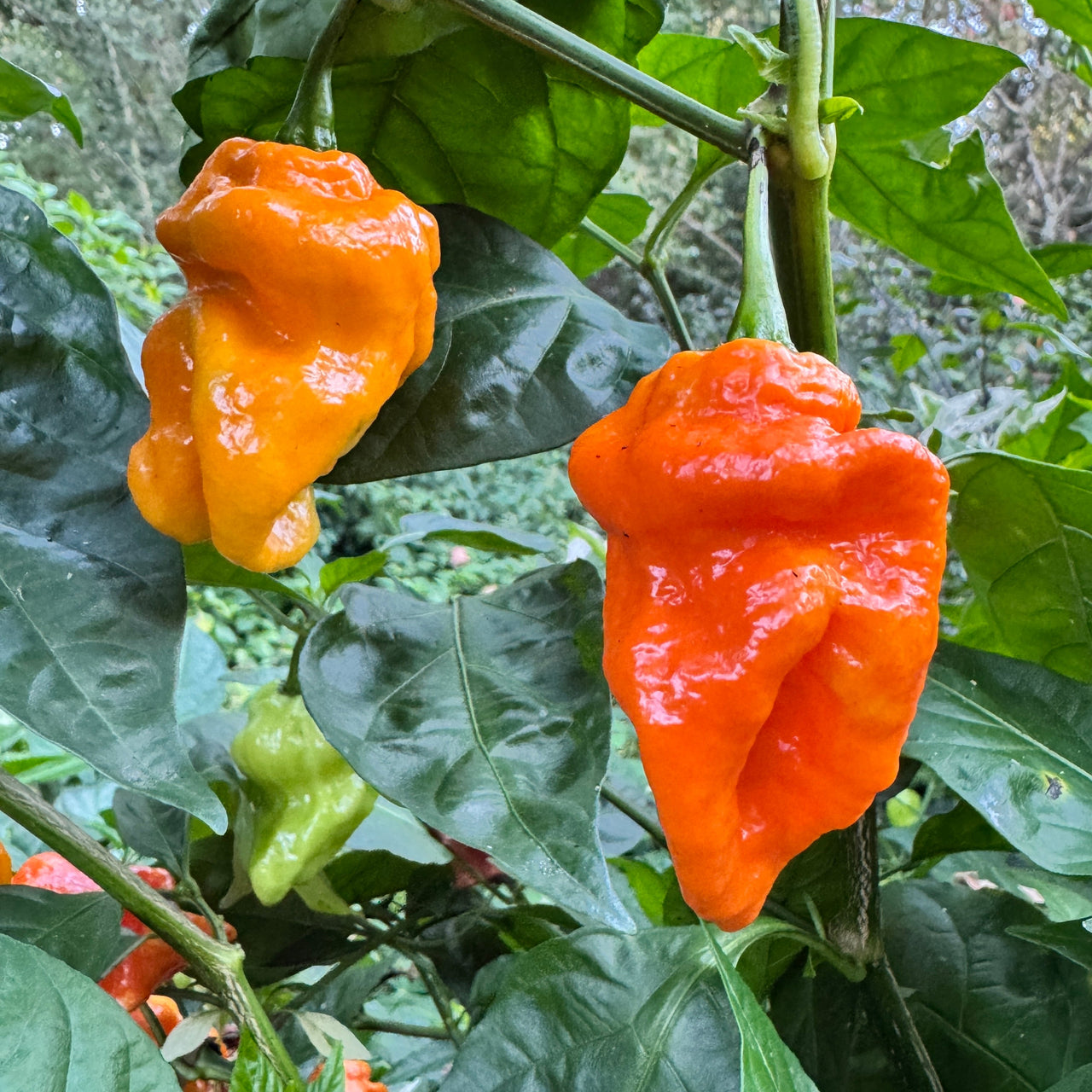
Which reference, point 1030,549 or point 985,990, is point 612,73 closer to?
point 1030,549

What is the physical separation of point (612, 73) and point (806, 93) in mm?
86

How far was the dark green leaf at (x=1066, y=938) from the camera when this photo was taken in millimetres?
484

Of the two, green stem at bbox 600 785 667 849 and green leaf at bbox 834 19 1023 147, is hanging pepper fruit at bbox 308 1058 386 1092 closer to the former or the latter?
green stem at bbox 600 785 667 849

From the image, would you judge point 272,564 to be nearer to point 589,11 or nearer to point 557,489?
point 589,11

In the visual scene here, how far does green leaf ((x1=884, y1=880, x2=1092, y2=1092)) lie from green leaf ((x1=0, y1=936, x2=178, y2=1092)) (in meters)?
0.41

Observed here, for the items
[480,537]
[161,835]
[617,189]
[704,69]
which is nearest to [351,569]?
[480,537]

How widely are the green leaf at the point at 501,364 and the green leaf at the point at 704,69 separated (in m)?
0.21

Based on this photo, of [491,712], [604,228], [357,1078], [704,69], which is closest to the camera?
[491,712]

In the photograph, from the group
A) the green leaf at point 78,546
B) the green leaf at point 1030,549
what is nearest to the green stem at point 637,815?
the green leaf at point 1030,549

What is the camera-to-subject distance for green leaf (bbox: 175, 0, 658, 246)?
0.49 metres

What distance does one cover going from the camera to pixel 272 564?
0.42 m

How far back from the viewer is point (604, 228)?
32.7 inches

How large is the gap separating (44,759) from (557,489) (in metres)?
3.23

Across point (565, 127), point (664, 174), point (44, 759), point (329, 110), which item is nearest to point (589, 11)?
point (565, 127)
